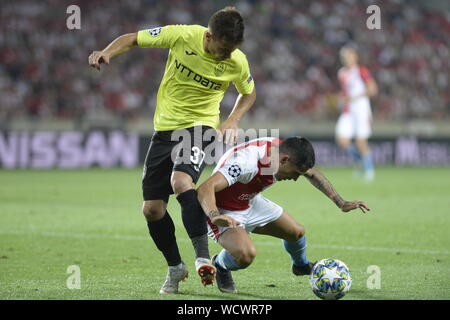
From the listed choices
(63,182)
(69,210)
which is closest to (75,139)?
(63,182)

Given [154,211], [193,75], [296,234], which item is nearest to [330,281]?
[296,234]

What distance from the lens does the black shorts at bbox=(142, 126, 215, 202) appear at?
5.70m

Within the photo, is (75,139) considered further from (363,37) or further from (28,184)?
(363,37)

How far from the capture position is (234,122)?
6.03 meters

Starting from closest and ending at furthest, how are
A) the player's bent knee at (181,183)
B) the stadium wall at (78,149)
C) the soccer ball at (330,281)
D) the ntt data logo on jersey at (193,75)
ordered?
the soccer ball at (330,281) → the player's bent knee at (181,183) → the ntt data logo on jersey at (193,75) → the stadium wall at (78,149)

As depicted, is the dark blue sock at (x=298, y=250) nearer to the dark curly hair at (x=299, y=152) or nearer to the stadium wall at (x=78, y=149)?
the dark curly hair at (x=299, y=152)

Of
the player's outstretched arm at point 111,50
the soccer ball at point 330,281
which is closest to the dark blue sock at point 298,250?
the soccer ball at point 330,281

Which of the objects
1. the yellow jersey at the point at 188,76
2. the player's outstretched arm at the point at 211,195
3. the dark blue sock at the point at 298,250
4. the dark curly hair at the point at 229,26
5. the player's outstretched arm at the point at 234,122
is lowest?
the dark blue sock at the point at 298,250

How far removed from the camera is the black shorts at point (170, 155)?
5.70 m

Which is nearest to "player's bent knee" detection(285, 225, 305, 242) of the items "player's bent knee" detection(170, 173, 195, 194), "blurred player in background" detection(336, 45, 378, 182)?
"player's bent knee" detection(170, 173, 195, 194)

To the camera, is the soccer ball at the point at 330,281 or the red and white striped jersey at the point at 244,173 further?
the red and white striped jersey at the point at 244,173

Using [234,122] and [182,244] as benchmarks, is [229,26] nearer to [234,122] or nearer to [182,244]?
[234,122]

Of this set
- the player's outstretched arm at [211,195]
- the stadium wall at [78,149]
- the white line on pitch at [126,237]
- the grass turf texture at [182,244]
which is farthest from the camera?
the stadium wall at [78,149]

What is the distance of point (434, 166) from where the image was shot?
23219 millimetres
